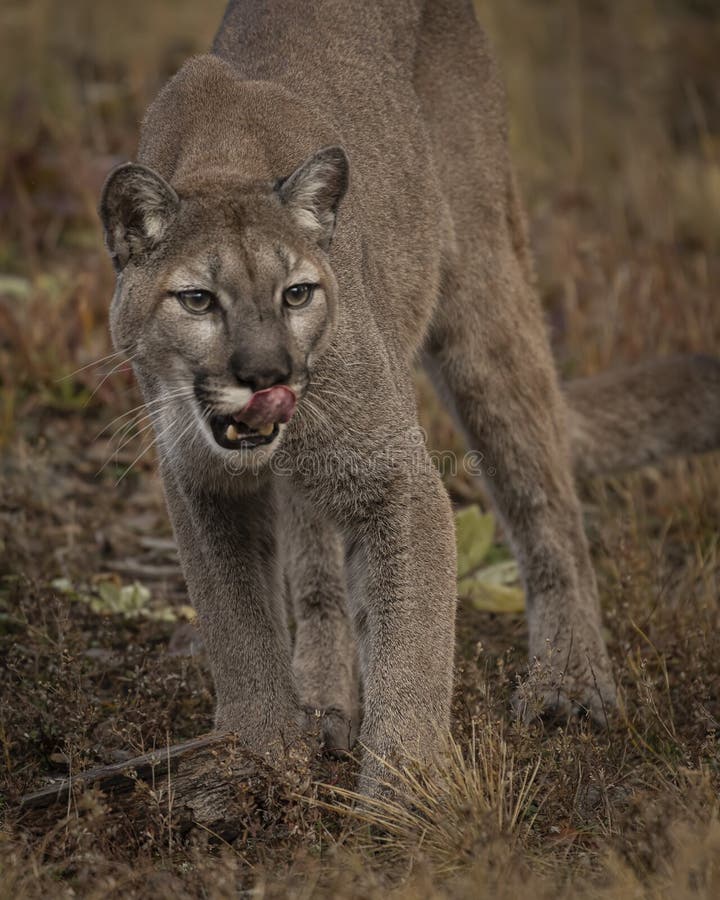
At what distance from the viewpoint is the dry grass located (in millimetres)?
3281

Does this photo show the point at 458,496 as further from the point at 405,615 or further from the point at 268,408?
the point at 268,408

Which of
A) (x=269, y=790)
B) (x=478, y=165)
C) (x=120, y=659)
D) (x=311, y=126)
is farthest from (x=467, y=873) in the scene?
(x=478, y=165)

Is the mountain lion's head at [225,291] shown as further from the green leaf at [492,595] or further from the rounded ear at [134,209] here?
the green leaf at [492,595]

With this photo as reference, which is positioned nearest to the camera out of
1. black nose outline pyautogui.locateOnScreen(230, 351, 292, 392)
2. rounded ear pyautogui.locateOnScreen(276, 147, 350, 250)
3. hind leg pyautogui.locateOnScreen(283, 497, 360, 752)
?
black nose outline pyautogui.locateOnScreen(230, 351, 292, 392)

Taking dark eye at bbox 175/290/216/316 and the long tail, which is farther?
the long tail

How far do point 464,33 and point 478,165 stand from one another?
55 centimetres

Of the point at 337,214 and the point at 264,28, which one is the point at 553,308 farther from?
the point at 337,214

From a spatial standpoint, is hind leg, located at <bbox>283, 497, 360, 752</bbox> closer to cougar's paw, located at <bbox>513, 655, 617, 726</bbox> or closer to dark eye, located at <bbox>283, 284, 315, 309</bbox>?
cougar's paw, located at <bbox>513, 655, 617, 726</bbox>

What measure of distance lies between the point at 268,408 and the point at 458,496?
3.02m

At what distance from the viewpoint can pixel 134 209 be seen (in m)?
3.74

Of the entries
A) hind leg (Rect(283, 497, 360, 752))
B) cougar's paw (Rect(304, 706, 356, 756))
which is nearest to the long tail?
hind leg (Rect(283, 497, 360, 752))

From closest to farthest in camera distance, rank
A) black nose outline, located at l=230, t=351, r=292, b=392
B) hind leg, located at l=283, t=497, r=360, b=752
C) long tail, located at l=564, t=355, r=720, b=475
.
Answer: black nose outline, located at l=230, t=351, r=292, b=392 < hind leg, located at l=283, t=497, r=360, b=752 < long tail, located at l=564, t=355, r=720, b=475

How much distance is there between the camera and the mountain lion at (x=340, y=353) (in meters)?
3.66
